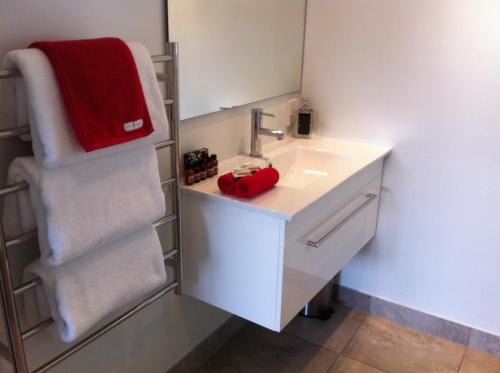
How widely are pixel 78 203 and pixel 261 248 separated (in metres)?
0.61

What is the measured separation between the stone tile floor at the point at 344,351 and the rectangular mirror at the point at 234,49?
1083 mm

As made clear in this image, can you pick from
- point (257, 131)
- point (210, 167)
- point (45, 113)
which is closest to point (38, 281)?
point (45, 113)

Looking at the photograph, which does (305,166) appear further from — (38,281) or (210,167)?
(38,281)

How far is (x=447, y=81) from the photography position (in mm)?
1966

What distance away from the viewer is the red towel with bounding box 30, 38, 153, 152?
1071 millimetres

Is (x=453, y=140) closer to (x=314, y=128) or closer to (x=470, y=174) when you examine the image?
(x=470, y=174)

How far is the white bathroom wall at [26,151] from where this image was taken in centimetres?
114

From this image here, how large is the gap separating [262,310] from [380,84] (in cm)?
112

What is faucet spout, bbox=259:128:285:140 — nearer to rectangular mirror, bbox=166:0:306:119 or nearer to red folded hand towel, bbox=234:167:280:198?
rectangular mirror, bbox=166:0:306:119

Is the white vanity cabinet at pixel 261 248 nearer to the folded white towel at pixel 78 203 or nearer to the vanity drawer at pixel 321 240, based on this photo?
the vanity drawer at pixel 321 240

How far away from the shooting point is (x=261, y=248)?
1540mm

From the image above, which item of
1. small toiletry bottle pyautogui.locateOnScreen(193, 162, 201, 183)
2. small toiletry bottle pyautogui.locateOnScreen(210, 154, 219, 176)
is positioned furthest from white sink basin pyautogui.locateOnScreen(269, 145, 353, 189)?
small toiletry bottle pyautogui.locateOnScreen(193, 162, 201, 183)

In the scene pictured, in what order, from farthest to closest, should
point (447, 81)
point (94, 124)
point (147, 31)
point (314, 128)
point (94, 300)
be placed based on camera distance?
point (314, 128), point (447, 81), point (147, 31), point (94, 300), point (94, 124)

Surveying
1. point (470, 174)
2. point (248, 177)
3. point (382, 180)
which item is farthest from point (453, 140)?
point (248, 177)
